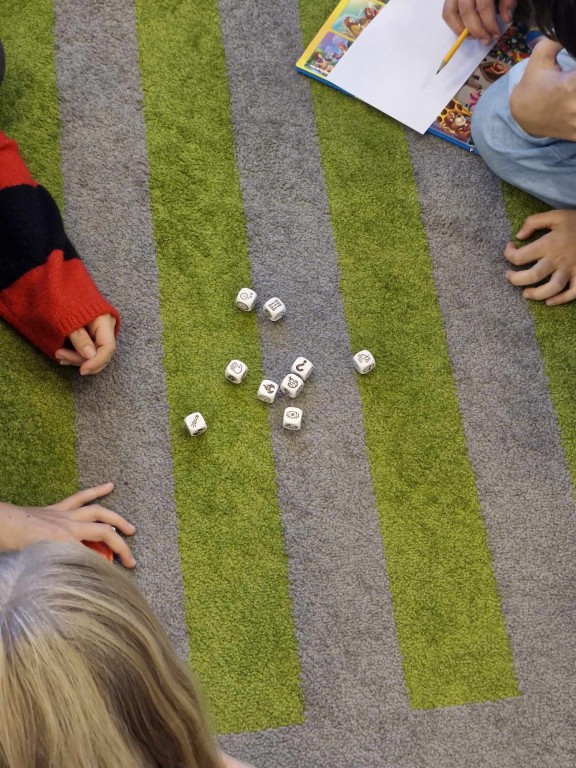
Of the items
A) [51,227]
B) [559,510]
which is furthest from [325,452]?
[51,227]

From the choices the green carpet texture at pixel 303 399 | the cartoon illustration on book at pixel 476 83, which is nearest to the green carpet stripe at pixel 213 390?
the green carpet texture at pixel 303 399

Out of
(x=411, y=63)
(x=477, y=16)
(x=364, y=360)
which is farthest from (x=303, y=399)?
(x=477, y=16)

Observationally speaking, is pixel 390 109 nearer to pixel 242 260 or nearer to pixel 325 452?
pixel 242 260

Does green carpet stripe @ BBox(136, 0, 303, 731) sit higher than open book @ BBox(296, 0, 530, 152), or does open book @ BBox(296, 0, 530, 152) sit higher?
open book @ BBox(296, 0, 530, 152)

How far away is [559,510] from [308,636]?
0.46m

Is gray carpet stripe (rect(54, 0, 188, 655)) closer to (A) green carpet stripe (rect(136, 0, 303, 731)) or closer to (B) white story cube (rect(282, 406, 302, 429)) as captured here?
(A) green carpet stripe (rect(136, 0, 303, 731))

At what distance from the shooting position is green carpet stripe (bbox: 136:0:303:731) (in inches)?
51.1

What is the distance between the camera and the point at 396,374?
57.7 inches

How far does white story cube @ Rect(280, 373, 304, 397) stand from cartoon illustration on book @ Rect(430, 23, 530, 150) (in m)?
0.56

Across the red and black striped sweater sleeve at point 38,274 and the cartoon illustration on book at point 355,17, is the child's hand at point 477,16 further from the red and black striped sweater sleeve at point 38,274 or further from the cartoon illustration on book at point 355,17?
the red and black striped sweater sleeve at point 38,274

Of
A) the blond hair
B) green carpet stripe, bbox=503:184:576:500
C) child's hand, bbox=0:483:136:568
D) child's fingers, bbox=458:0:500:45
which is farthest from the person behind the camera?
child's fingers, bbox=458:0:500:45

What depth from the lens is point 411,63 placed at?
5.29 ft

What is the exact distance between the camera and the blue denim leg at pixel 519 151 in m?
1.48

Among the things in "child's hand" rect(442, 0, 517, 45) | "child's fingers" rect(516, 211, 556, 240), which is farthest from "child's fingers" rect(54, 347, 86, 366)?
"child's hand" rect(442, 0, 517, 45)
